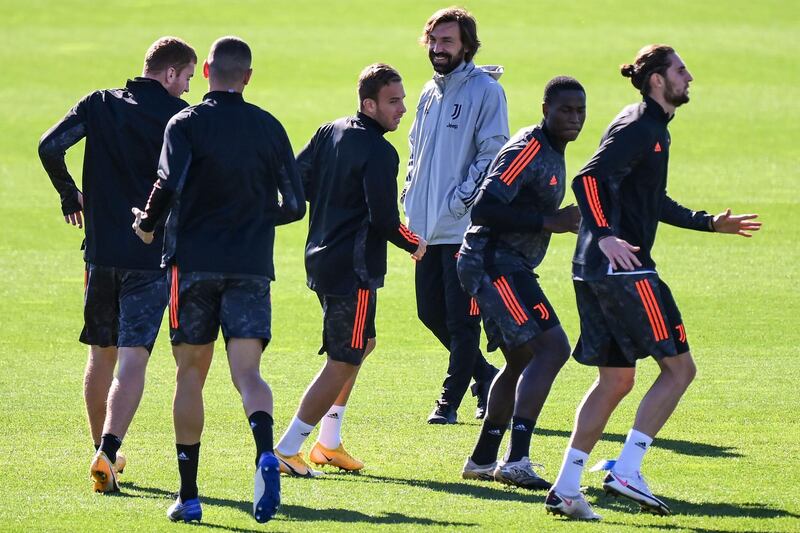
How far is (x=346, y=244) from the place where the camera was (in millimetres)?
7633

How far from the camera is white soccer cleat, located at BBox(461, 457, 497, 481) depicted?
7.62 m

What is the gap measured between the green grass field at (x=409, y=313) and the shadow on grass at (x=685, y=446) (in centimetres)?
3

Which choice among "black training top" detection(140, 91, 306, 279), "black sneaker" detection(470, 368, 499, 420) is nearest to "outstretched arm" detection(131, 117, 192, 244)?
"black training top" detection(140, 91, 306, 279)

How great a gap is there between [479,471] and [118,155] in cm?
251

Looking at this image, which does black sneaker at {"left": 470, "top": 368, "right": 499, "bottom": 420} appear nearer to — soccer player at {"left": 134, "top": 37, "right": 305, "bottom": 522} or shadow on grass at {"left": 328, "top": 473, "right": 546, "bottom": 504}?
shadow on grass at {"left": 328, "top": 473, "right": 546, "bottom": 504}

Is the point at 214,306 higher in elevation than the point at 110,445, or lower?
higher

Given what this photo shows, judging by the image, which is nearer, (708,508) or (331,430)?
(708,508)

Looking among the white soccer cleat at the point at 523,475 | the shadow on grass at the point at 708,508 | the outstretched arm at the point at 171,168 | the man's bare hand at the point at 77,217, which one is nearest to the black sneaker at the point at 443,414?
the white soccer cleat at the point at 523,475

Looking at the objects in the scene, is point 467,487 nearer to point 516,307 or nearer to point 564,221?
point 516,307

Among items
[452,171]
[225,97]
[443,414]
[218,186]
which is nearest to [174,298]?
[218,186]

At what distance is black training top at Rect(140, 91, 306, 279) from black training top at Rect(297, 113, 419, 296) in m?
0.91

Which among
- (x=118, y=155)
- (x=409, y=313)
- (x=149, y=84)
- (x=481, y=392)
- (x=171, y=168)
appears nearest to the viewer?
(x=171, y=168)

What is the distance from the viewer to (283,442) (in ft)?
25.4

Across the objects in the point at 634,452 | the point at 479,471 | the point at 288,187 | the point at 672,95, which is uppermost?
the point at 672,95
